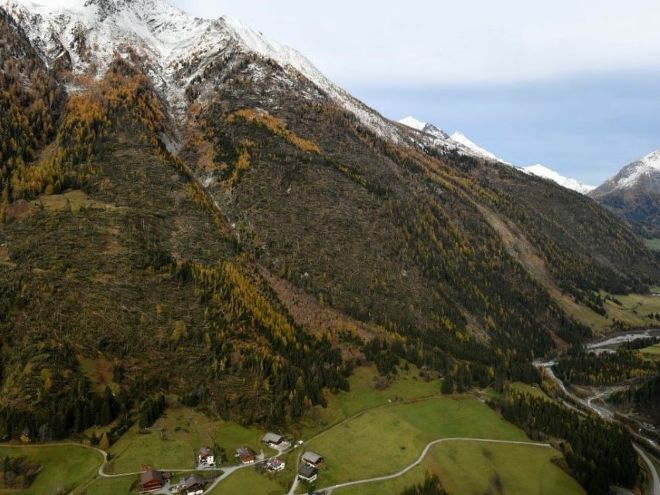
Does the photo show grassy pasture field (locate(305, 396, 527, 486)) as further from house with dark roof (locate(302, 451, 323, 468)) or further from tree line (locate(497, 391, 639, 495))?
tree line (locate(497, 391, 639, 495))

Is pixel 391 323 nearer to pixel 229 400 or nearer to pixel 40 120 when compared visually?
pixel 229 400

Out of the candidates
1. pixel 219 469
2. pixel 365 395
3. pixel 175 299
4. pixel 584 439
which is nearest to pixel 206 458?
pixel 219 469

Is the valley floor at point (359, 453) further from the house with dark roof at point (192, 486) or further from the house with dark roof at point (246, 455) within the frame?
the house with dark roof at point (192, 486)

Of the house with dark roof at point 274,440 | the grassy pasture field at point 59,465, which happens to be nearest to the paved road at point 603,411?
the house with dark roof at point 274,440

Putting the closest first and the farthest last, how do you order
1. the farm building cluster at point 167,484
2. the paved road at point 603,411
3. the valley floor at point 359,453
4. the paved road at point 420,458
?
the farm building cluster at point 167,484
the valley floor at point 359,453
the paved road at point 420,458
the paved road at point 603,411

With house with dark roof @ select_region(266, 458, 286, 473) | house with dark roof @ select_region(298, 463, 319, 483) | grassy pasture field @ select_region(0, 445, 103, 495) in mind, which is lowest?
grassy pasture field @ select_region(0, 445, 103, 495)

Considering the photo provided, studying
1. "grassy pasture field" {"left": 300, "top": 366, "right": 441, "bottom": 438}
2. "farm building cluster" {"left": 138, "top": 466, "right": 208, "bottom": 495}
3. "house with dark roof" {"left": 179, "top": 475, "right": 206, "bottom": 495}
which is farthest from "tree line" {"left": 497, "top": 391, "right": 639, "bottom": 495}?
"farm building cluster" {"left": 138, "top": 466, "right": 208, "bottom": 495}

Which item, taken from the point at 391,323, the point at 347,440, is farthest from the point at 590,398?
the point at 347,440
